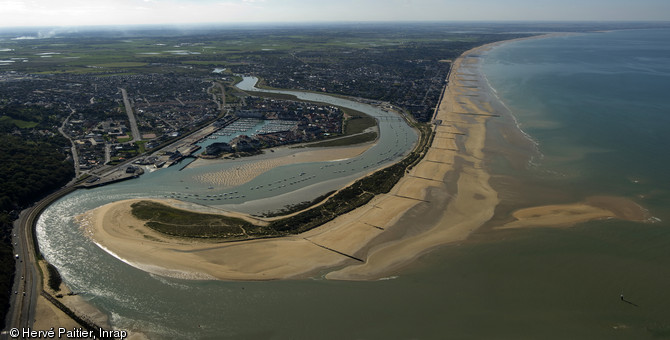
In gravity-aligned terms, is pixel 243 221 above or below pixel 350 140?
below

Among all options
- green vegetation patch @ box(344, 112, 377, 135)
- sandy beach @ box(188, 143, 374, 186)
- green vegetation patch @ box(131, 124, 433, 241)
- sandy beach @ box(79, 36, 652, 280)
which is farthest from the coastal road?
green vegetation patch @ box(344, 112, 377, 135)

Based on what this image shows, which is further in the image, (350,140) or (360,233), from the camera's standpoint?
(350,140)

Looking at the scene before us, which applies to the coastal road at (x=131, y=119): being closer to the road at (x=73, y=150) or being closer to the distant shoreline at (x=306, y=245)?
the road at (x=73, y=150)

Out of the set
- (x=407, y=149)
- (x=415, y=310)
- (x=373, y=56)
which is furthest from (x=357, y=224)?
(x=373, y=56)

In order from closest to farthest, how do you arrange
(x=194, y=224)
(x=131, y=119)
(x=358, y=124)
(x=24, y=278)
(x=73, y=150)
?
1. (x=24, y=278)
2. (x=194, y=224)
3. (x=73, y=150)
4. (x=358, y=124)
5. (x=131, y=119)

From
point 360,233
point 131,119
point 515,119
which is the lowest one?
point 360,233

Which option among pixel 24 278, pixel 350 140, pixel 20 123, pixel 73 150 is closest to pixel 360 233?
pixel 24 278

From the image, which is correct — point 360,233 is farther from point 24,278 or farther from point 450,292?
point 24,278
